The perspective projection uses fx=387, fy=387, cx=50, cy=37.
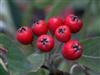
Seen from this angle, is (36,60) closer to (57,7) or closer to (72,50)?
(72,50)

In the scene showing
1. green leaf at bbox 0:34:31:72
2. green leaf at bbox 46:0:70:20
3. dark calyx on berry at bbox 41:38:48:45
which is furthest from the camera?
green leaf at bbox 46:0:70:20

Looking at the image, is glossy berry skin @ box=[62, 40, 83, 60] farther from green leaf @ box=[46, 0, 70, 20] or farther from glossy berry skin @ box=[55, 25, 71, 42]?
green leaf @ box=[46, 0, 70, 20]

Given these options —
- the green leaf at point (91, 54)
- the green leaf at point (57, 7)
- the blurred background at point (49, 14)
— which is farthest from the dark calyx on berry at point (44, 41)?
the green leaf at point (57, 7)

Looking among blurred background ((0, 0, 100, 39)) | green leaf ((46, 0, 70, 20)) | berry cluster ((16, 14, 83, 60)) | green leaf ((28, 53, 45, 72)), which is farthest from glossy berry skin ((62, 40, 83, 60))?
green leaf ((46, 0, 70, 20))

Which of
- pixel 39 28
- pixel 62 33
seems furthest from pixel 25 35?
pixel 62 33

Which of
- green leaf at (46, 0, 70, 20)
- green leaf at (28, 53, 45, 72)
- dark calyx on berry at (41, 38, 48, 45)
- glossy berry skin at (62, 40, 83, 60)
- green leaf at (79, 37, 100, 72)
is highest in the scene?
dark calyx on berry at (41, 38, 48, 45)
